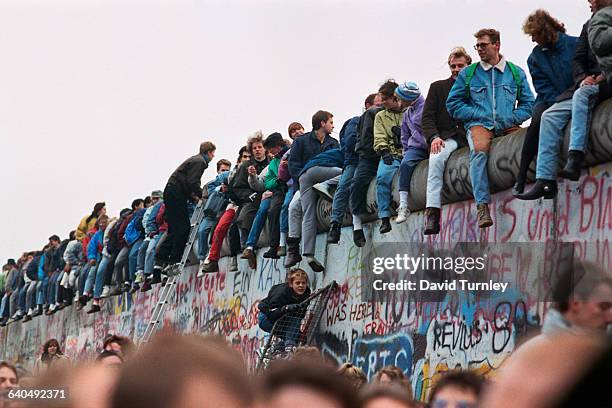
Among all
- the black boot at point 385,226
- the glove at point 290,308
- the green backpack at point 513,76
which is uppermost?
the green backpack at point 513,76

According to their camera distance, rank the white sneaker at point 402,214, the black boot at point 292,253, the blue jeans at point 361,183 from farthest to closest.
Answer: the black boot at point 292,253, the blue jeans at point 361,183, the white sneaker at point 402,214

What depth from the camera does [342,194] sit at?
566 inches

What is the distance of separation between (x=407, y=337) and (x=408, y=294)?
0.45 metres

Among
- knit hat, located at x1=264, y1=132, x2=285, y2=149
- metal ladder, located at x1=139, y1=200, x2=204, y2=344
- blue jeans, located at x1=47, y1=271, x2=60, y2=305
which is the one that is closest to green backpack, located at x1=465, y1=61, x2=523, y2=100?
knit hat, located at x1=264, y1=132, x2=285, y2=149

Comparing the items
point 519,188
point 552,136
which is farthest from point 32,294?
point 552,136

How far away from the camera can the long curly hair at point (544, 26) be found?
32.4ft

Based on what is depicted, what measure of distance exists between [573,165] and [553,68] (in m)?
0.97

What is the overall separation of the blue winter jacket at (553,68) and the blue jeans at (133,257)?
16.4m

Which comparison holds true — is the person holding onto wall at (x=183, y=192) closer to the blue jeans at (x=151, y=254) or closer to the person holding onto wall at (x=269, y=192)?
the blue jeans at (x=151, y=254)

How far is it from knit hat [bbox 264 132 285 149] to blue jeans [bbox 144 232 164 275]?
6.84 metres

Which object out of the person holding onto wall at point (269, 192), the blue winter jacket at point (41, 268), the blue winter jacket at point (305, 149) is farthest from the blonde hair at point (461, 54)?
the blue winter jacket at point (41, 268)

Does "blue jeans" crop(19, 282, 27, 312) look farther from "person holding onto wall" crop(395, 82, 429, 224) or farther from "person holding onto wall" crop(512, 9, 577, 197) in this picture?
"person holding onto wall" crop(512, 9, 577, 197)

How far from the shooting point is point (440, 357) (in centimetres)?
1220

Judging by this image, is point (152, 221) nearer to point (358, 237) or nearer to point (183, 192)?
point (183, 192)
